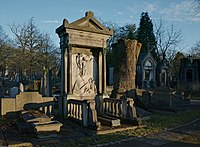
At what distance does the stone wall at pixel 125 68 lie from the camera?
50.1ft

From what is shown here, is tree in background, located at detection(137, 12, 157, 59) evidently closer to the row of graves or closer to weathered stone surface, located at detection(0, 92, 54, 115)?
the row of graves

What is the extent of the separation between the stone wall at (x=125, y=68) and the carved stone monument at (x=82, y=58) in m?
4.34

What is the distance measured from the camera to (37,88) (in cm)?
2306

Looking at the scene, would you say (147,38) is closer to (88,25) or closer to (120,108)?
(88,25)

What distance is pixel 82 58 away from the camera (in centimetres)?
1095

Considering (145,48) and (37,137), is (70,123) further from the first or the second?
(145,48)

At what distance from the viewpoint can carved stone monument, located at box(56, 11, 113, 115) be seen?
10078 millimetres

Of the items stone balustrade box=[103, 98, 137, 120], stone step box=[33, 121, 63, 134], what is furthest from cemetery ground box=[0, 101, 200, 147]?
stone balustrade box=[103, 98, 137, 120]

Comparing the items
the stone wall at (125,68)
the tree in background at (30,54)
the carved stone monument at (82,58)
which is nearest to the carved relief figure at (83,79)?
the carved stone monument at (82,58)

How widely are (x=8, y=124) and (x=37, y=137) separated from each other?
2753mm

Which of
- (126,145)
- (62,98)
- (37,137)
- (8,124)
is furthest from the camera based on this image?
(62,98)

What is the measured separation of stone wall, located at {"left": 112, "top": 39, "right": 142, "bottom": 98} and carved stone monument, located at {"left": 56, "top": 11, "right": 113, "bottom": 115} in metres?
4.34

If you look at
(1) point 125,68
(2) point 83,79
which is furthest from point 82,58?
(1) point 125,68

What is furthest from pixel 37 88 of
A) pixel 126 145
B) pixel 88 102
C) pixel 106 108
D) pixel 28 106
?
pixel 126 145
